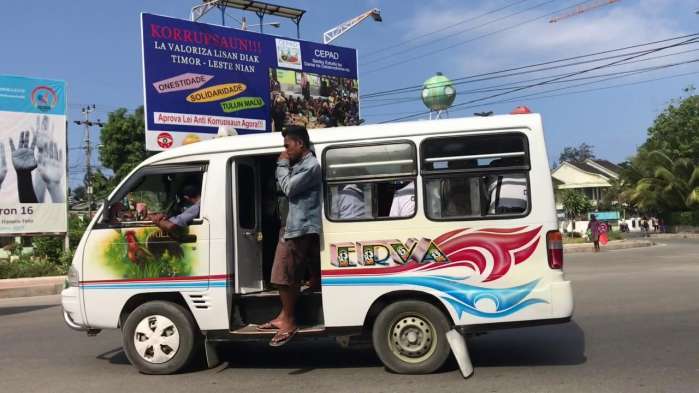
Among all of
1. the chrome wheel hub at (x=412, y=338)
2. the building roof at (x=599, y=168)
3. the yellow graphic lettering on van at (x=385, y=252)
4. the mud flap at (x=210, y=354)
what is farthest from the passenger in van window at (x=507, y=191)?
the building roof at (x=599, y=168)

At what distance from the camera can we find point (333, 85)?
26.0 metres

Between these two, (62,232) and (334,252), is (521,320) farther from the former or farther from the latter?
(62,232)

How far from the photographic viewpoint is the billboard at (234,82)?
20.2 meters

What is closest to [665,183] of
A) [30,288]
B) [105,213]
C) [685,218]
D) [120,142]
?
[685,218]

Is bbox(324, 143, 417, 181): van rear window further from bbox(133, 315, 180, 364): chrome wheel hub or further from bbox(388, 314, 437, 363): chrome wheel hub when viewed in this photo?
bbox(133, 315, 180, 364): chrome wheel hub

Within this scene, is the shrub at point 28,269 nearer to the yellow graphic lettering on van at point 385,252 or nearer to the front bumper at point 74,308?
the front bumper at point 74,308

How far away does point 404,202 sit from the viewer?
593 cm

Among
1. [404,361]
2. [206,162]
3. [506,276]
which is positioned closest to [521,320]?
[506,276]

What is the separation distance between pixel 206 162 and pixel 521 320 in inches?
132

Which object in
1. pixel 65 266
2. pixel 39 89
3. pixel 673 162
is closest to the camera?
pixel 65 266

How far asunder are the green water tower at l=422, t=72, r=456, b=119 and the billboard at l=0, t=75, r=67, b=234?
600 inches

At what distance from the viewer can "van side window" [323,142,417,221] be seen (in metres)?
5.92

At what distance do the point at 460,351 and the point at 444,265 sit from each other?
78 centimetres

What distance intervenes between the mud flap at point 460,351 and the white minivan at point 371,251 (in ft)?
0.25
